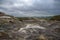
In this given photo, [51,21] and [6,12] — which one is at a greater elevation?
[6,12]

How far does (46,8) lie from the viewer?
150 inches

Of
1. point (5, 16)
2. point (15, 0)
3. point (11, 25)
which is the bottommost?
point (11, 25)

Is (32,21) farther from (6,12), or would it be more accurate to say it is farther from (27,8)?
(6,12)

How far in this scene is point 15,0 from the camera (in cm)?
383

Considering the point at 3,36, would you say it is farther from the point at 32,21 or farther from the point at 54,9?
the point at 54,9

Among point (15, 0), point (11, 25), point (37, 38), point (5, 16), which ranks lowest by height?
point (37, 38)

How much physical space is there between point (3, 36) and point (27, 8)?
1.08 metres

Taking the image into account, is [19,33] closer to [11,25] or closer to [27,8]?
[11,25]

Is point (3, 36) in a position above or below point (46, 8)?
below

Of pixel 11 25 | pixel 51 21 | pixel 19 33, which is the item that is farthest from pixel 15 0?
pixel 51 21

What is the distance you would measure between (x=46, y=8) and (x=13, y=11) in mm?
996

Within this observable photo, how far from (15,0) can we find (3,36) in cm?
113

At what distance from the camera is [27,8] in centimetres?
381

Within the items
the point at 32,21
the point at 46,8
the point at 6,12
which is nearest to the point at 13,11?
the point at 6,12
